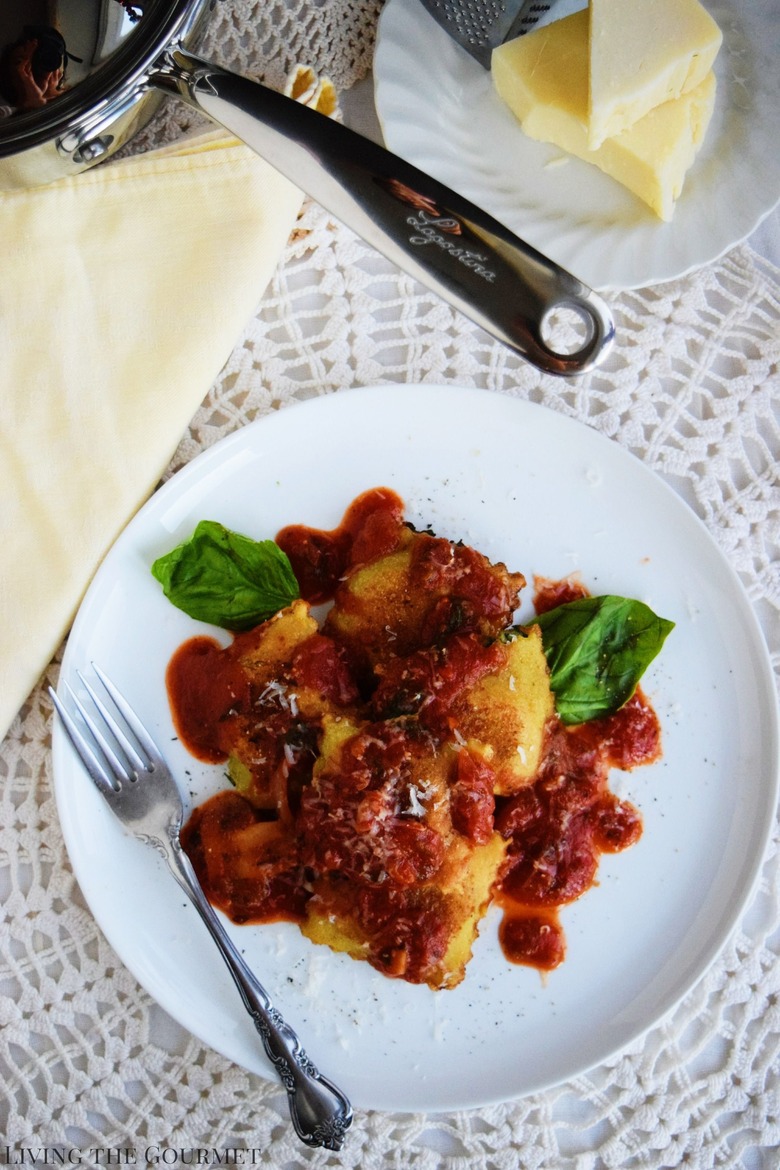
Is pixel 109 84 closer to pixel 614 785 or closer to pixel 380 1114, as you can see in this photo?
pixel 614 785

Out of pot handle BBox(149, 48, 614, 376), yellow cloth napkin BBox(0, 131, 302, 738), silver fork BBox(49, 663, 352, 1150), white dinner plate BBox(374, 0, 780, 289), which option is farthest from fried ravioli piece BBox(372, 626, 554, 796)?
white dinner plate BBox(374, 0, 780, 289)

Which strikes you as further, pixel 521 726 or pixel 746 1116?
pixel 746 1116

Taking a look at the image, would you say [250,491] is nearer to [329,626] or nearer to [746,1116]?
[329,626]

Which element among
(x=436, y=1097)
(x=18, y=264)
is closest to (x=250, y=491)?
(x=18, y=264)

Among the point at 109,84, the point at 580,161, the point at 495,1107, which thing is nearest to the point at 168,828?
the point at 495,1107

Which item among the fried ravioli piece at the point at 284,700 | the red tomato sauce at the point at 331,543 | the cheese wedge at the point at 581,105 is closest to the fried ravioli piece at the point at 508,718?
the fried ravioli piece at the point at 284,700
